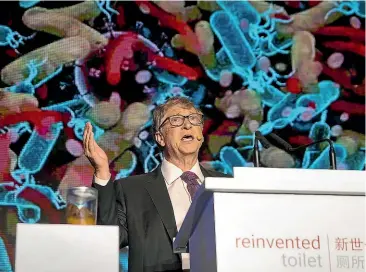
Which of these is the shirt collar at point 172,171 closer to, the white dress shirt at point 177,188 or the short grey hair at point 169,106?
the white dress shirt at point 177,188

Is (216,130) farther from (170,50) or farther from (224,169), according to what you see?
(170,50)

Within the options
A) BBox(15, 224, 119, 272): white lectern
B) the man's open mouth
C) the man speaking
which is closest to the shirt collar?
the man speaking

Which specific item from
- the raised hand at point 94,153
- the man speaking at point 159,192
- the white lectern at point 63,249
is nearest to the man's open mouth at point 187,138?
the man speaking at point 159,192

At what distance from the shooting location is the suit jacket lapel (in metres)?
2.46

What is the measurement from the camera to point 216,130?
141 inches

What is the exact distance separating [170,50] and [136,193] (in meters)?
1.24

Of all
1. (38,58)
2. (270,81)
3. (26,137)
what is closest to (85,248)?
(26,137)

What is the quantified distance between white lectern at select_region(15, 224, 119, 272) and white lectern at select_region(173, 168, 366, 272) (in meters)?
0.32

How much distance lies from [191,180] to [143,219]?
0.24 metres

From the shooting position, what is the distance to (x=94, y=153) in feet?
7.36

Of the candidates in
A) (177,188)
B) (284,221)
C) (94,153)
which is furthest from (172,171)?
(284,221)

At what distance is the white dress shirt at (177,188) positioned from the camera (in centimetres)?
251

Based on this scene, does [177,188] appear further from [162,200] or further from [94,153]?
[94,153]

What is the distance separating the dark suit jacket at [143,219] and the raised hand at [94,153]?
0.16 feet
